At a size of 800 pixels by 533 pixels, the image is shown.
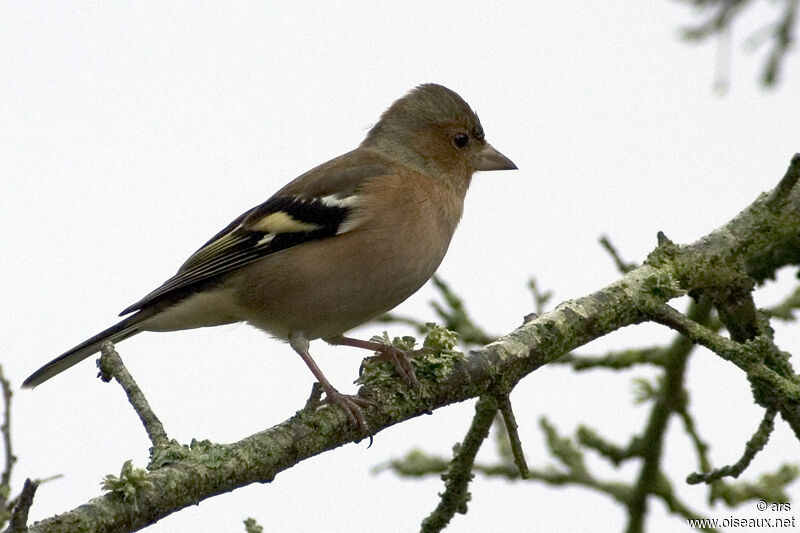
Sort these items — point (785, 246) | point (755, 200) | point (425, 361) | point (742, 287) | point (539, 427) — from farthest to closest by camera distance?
point (539, 427), point (785, 246), point (755, 200), point (742, 287), point (425, 361)

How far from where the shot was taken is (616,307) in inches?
190

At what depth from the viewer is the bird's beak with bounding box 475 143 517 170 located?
7.26 meters

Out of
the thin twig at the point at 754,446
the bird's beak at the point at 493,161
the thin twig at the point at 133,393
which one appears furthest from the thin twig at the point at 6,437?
the bird's beak at the point at 493,161

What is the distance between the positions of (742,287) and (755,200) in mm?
658

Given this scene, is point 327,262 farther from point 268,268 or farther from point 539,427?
point 539,427

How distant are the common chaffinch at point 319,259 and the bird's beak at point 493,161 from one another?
42 cm

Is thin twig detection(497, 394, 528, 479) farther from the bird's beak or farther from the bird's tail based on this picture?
the bird's beak

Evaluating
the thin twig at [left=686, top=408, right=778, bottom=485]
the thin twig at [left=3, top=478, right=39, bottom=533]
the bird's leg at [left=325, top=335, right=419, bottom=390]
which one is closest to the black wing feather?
the bird's leg at [left=325, top=335, right=419, bottom=390]

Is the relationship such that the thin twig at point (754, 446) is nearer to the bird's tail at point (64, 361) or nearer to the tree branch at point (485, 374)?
the tree branch at point (485, 374)

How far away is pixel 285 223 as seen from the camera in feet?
20.6

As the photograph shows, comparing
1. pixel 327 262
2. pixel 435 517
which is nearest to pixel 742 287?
pixel 435 517

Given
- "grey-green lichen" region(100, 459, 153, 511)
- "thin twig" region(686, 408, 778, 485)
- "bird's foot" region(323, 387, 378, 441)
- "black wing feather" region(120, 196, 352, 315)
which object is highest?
"black wing feather" region(120, 196, 352, 315)

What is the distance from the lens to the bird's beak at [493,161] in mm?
7258

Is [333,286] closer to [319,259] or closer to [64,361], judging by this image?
[319,259]
